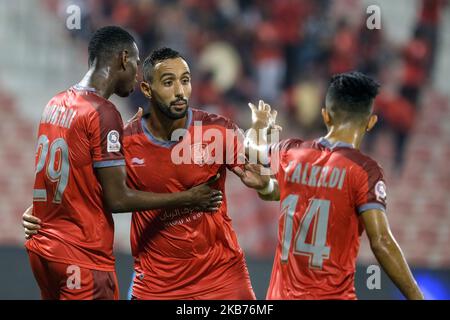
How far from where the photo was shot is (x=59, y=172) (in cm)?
448

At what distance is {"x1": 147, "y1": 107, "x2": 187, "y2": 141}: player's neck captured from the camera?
4.81 metres

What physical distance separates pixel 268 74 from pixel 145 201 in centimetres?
564

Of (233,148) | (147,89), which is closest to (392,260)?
(233,148)

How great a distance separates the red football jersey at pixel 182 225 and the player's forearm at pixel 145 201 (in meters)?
0.18

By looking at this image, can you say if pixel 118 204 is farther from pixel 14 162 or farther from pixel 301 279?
pixel 14 162

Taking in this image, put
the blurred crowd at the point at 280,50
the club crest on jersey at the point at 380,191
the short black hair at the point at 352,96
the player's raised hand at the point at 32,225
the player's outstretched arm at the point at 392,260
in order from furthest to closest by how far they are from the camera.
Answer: the blurred crowd at the point at 280,50 → the player's raised hand at the point at 32,225 → the short black hair at the point at 352,96 → the club crest on jersey at the point at 380,191 → the player's outstretched arm at the point at 392,260

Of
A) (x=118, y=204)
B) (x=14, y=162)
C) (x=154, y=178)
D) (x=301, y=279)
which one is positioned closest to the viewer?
(x=301, y=279)

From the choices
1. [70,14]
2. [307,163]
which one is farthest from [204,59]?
[307,163]

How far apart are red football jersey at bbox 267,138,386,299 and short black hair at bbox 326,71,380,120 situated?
16cm

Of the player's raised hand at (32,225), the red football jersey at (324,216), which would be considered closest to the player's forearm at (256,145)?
the red football jersey at (324,216)

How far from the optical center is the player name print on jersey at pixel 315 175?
161 inches

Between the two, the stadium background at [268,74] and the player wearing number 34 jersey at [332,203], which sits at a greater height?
the stadium background at [268,74]

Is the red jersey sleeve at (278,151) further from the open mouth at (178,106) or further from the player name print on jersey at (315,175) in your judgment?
the open mouth at (178,106)

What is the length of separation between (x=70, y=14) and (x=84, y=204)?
19.1 feet
